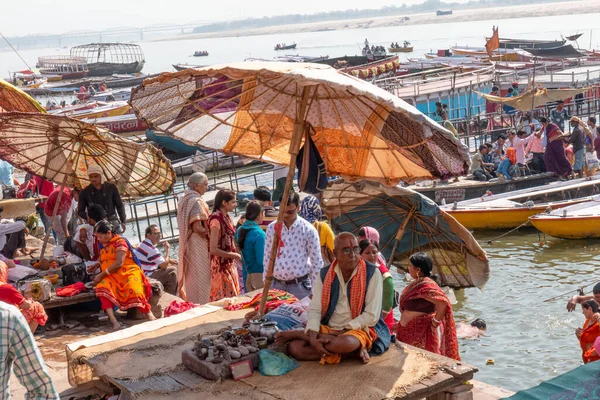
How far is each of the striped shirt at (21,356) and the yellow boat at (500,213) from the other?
445 inches

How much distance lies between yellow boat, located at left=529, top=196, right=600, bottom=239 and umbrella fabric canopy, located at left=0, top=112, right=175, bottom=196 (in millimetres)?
6405

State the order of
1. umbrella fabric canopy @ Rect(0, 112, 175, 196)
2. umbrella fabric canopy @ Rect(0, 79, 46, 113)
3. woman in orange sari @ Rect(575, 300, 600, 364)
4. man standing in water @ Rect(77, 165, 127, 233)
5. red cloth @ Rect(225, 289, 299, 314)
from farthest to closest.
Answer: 1. umbrella fabric canopy @ Rect(0, 79, 46, 113)
2. man standing in water @ Rect(77, 165, 127, 233)
3. umbrella fabric canopy @ Rect(0, 112, 175, 196)
4. woman in orange sari @ Rect(575, 300, 600, 364)
5. red cloth @ Rect(225, 289, 299, 314)

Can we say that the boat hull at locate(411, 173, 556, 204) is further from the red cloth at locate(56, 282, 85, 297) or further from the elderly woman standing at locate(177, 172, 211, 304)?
the red cloth at locate(56, 282, 85, 297)

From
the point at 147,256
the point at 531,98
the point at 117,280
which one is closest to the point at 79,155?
the point at 147,256

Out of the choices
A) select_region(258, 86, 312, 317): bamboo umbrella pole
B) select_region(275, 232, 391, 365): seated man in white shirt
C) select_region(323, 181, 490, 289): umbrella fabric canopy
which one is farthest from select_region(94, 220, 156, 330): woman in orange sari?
select_region(275, 232, 391, 365): seated man in white shirt

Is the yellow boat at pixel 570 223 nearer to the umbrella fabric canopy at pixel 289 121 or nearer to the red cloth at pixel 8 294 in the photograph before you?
the umbrella fabric canopy at pixel 289 121

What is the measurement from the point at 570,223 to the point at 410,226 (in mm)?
5912

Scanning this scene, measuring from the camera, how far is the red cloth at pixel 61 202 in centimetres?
1027

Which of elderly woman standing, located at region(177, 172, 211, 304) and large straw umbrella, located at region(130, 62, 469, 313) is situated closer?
large straw umbrella, located at region(130, 62, 469, 313)

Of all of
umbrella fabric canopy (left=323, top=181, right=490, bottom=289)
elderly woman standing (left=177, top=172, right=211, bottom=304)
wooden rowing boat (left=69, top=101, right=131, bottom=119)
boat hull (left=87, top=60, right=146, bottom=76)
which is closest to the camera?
umbrella fabric canopy (left=323, top=181, right=490, bottom=289)

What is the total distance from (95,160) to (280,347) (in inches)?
183

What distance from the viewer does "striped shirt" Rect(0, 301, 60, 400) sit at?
3427 millimetres

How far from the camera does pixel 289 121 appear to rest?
6.80 m

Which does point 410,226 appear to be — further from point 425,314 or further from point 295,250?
point 425,314
